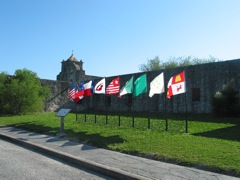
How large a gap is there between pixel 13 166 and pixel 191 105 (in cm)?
1661

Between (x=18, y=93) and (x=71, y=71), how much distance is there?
129 feet

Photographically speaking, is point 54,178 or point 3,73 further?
point 3,73

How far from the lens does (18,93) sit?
22812 mm

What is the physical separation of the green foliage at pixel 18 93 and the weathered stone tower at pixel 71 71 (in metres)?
36.5

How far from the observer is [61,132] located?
12.0m

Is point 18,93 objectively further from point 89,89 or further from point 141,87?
point 141,87

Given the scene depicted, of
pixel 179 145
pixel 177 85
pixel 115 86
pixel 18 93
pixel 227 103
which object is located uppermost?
pixel 18 93

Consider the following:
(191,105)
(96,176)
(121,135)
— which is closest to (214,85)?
(191,105)

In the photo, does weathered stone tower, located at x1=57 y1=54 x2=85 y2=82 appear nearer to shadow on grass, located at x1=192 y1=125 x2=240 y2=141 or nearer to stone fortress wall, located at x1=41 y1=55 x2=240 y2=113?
stone fortress wall, located at x1=41 y1=55 x2=240 y2=113

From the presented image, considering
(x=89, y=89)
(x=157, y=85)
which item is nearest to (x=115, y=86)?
(x=89, y=89)

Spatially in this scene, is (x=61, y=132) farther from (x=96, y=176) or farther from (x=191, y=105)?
(x=191, y=105)

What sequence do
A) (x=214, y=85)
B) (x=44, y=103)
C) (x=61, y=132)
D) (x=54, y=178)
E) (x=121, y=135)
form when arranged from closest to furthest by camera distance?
(x=54, y=178) → (x=121, y=135) → (x=61, y=132) → (x=214, y=85) → (x=44, y=103)

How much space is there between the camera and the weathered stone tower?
61344mm

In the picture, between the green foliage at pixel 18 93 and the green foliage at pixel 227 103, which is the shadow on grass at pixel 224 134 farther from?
the green foliage at pixel 18 93
